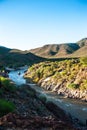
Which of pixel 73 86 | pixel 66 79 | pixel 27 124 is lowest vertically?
pixel 73 86

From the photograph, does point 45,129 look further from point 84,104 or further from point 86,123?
point 84,104

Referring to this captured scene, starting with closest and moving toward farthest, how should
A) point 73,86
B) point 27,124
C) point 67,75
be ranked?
point 27,124, point 73,86, point 67,75

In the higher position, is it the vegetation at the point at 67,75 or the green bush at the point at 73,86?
the vegetation at the point at 67,75

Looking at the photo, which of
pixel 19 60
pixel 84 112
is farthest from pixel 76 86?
pixel 19 60

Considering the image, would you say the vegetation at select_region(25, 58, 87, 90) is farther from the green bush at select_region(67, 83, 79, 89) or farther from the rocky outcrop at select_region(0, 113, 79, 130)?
the rocky outcrop at select_region(0, 113, 79, 130)

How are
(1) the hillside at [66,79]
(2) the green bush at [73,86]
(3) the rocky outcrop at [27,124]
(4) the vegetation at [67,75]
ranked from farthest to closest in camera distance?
(4) the vegetation at [67,75] → (2) the green bush at [73,86] → (1) the hillside at [66,79] → (3) the rocky outcrop at [27,124]

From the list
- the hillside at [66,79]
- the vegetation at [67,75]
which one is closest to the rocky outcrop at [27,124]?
the hillside at [66,79]

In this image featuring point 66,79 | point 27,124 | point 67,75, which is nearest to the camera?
point 27,124

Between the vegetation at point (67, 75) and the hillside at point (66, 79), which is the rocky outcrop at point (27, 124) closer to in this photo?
the hillside at point (66, 79)

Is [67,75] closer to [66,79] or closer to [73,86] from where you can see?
[66,79]

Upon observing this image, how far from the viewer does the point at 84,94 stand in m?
60.2

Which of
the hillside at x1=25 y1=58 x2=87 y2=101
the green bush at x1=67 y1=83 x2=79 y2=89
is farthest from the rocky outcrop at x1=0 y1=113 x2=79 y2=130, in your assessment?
the green bush at x1=67 y1=83 x2=79 y2=89

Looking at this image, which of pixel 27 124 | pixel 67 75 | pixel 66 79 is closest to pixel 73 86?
pixel 66 79

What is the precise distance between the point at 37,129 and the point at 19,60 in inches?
7102
